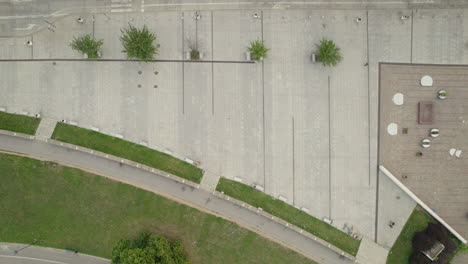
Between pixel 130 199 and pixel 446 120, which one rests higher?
pixel 446 120

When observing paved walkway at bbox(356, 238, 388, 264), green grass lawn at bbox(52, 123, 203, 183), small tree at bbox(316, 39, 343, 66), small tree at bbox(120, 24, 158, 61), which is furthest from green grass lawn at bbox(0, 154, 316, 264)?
small tree at bbox(316, 39, 343, 66)

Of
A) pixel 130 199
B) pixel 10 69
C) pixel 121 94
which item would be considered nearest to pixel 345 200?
pixel 130 199

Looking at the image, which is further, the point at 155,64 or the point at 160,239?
the point at 155,64

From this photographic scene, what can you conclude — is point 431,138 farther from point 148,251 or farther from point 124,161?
point 124,161

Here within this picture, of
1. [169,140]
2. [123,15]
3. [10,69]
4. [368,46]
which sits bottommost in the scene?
[169,140]

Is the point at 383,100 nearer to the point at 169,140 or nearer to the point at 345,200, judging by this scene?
the point at 345,200

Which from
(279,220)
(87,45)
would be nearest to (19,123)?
(87,45)
